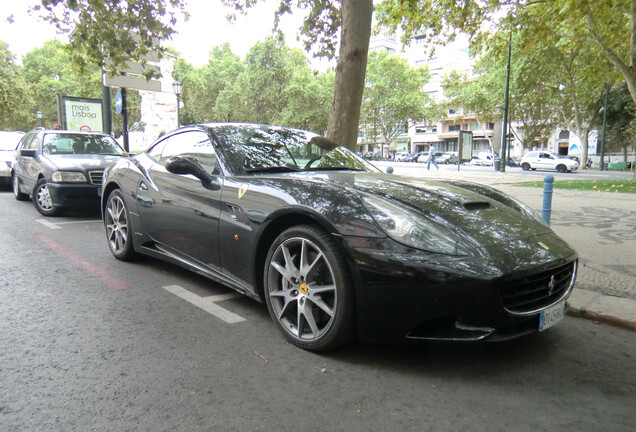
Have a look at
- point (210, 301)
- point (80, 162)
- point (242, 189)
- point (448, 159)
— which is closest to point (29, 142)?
point (80, 162)

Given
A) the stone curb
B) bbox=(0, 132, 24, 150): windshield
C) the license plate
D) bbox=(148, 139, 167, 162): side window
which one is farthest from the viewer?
bbox=(0, 132, 24, 150): windshield

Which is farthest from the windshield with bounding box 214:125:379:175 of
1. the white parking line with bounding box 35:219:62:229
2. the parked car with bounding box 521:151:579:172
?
the parked car with bounding box 521:151:579:172

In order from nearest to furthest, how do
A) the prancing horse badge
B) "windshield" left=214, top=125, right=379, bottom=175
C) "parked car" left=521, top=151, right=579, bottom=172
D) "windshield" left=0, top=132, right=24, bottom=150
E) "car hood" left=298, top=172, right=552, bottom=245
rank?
"car hood" left=298, top=172, right=552, bottom=245, the prancing horse badge, "windshield" left=214, top=125, right=379, bottom=175, "windshield" left=0, top=132, right=24, bottom=150, "parked car" left=521, top=151, right=579, bottom=172

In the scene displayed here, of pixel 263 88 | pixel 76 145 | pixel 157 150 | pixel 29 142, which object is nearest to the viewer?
pixel 157 150

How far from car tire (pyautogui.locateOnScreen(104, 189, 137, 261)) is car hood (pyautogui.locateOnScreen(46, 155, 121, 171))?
8.99 feet

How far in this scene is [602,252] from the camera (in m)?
5.36

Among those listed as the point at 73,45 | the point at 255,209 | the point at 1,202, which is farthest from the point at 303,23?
the point at 255,209

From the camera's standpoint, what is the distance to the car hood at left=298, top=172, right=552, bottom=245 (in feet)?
8.70

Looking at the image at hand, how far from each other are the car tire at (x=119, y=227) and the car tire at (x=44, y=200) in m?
3.18

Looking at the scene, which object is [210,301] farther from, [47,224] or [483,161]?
[483,161]

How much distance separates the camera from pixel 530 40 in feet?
43.3

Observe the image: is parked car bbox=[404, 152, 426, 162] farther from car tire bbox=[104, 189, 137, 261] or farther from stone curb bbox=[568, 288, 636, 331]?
stone curb bbox=[568, 288, 636, 331]

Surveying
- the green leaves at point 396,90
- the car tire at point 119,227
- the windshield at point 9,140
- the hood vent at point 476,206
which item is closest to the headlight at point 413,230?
the hood vent at point 476,206

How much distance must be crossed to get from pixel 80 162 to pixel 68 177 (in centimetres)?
35
